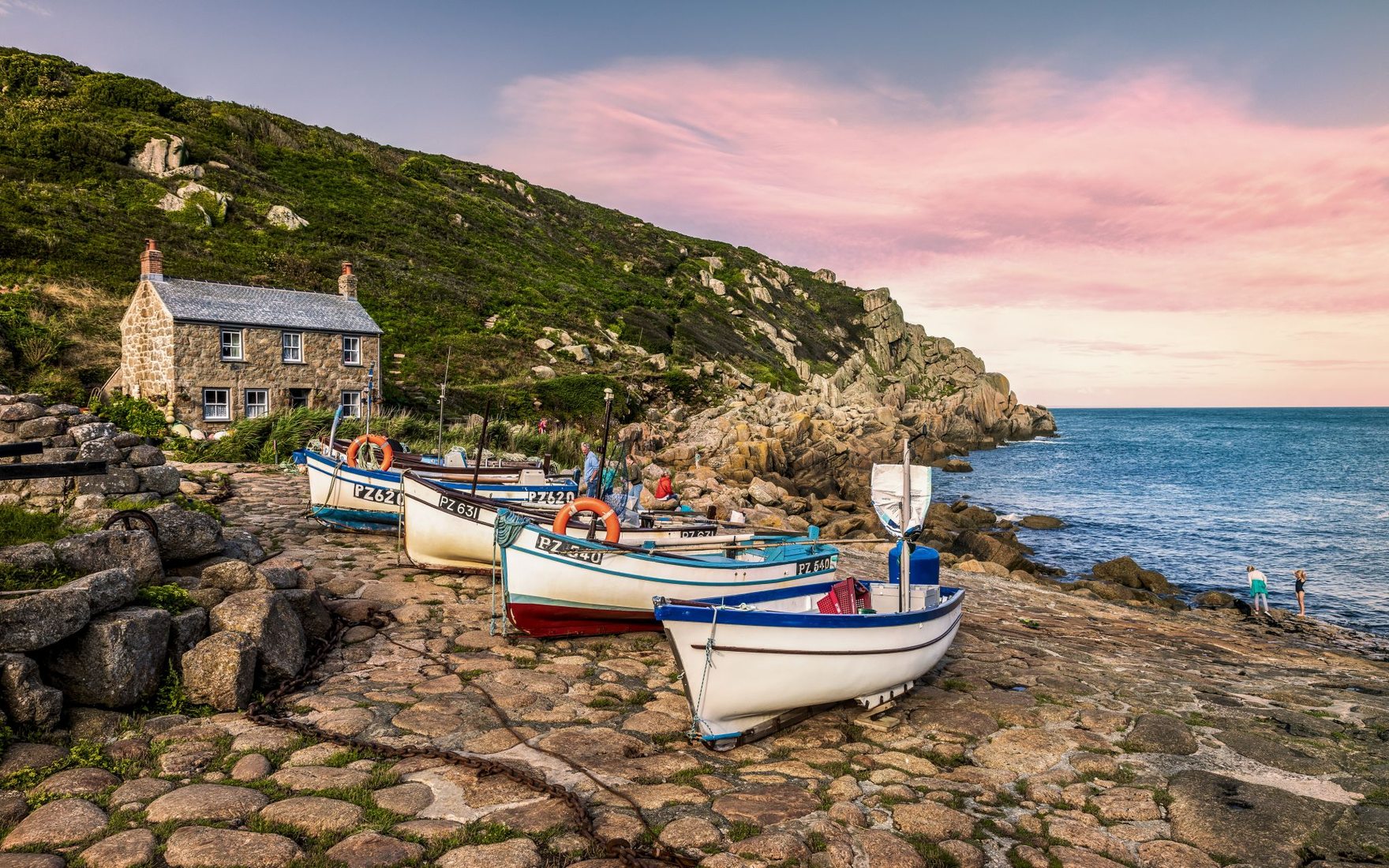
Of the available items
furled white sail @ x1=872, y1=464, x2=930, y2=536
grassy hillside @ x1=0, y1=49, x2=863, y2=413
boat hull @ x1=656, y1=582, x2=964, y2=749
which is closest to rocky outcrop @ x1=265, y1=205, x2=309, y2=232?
grassy hillside @ x1=0, y1=49, x2=863, y2=413

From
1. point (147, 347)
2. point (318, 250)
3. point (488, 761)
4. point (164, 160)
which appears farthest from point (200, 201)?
point (488, 761)

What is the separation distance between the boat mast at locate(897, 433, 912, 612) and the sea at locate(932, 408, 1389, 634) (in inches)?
783

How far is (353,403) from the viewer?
3291 cm

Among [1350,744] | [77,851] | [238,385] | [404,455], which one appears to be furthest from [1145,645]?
[238,385]

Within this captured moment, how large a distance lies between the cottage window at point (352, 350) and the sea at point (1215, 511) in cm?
2937

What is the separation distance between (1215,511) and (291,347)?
48.7 meters

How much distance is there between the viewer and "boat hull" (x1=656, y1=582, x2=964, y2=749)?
24.5 feet

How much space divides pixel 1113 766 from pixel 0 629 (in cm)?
1010

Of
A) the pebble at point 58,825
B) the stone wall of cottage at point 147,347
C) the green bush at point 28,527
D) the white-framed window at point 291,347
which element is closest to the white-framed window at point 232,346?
the white-framed window at point 291,347

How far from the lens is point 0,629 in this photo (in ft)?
19.8

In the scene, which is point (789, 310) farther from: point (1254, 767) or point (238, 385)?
point (1254, 767)

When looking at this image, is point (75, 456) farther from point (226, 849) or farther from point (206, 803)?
point (226, 849)

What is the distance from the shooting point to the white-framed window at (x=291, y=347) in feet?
99.9

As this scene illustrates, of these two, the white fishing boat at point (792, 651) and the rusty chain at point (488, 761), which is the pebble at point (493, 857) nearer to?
the rusty chain at point (488, 761)
